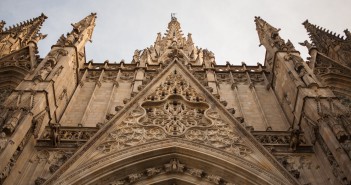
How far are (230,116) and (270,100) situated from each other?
3.35 meters

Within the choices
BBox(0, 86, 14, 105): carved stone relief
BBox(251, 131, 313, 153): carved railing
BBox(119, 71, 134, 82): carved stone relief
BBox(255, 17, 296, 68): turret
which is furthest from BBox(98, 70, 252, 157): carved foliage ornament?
BBox(0, 86, 14, 105): carved stone relief

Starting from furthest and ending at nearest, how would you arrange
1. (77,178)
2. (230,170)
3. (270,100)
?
(270,100), (230,170), (77,178)

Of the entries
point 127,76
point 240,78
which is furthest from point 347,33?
point 127,76

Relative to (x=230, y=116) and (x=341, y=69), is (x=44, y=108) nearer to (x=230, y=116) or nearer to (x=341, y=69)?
(x=230, y=116)

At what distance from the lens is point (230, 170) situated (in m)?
11.1

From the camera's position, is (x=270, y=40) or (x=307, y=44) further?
(x=307, y=44)

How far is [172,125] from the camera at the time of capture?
12.7m

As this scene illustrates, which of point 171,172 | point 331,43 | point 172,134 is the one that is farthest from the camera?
point 331,43

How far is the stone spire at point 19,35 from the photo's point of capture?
19.7 meters

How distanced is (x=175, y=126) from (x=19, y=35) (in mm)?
11561

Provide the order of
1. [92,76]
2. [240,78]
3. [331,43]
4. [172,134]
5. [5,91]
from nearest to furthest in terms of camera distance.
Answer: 1. [172,134]
2. [5,91]
3. [92,76]
4. [240,78]
5. [331,43]

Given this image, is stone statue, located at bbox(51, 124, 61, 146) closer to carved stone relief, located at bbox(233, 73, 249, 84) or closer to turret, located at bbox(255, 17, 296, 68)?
carved stone relief, located at bbox(233, 73, 249, 84)

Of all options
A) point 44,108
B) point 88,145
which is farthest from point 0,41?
point 88,145

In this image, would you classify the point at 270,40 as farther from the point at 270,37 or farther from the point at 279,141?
the point at 279,141
